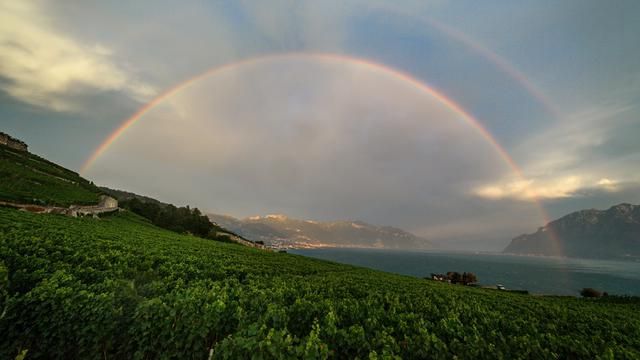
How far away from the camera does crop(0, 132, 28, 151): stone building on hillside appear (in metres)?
104

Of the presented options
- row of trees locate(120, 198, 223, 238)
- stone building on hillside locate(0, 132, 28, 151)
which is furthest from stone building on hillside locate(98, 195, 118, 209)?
stone building on hillside locate(0, 132, 28, 151)

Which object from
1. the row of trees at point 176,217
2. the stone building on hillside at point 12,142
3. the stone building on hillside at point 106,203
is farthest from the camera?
the row of trees at point 176,217

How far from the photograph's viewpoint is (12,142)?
10769 centimetres

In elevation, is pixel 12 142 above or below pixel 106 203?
above

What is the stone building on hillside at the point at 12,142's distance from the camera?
10400 centimetres

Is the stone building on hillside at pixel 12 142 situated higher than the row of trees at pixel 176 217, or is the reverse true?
the stone building on hillside at pixel 12 142

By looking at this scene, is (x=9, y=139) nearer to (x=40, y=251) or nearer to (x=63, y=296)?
(x=40, y=251)

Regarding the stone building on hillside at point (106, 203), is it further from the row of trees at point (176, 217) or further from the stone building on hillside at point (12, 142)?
the stone building on hillside at point (12, 142)

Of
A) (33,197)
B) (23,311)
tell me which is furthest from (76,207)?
(23,311)

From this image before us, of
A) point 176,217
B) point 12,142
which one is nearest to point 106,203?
point 176,217

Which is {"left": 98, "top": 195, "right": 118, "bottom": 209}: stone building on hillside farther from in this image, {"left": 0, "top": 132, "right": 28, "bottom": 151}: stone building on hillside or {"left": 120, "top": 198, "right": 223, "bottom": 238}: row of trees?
{"left": 0, "top": 132, "right": 28, "bottom": 151}: stone building on hillside

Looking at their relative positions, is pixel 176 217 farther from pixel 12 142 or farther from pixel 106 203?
pixel 12 142

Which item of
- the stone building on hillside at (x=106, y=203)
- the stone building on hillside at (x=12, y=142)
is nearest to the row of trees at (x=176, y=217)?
the stone building on hillside at (x=106, y=203)

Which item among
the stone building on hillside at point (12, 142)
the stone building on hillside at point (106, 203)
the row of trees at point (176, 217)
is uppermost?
the stone building on hillside at point (12, 142)
